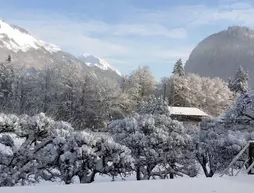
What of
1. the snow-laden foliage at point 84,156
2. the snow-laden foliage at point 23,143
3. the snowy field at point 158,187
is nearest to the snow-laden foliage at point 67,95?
the snow-laden foliage at point 23,143

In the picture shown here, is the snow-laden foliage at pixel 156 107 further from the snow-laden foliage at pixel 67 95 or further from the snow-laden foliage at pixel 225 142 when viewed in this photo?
the snow-laden foliage at pixel 225 142

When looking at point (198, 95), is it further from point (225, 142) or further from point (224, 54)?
point (224, 54)

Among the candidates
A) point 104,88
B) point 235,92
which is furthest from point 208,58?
point 104,88

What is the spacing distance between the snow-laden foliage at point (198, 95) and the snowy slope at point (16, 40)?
357 feet

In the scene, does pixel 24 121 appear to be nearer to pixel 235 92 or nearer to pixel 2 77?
pixel 2 77

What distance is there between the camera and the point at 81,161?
37.7ft

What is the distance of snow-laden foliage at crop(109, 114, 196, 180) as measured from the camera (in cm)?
1408

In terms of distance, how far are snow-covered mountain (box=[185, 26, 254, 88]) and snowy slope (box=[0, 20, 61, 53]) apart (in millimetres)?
82720

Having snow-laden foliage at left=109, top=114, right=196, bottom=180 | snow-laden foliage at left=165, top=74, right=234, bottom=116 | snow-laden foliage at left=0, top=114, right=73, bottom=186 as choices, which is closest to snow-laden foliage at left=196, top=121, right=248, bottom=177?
snow-laden foliage at left=109, top=114, right=196, bottom=180

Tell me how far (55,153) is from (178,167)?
18.3 ft

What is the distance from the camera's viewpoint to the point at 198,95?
50.5 meters

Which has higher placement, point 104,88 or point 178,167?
point 104,88

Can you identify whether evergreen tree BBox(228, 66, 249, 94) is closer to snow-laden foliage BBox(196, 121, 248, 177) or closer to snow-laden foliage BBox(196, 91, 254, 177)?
snow-laden foliage BBox(196, 91, 254, 177)

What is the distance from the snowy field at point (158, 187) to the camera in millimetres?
5273
